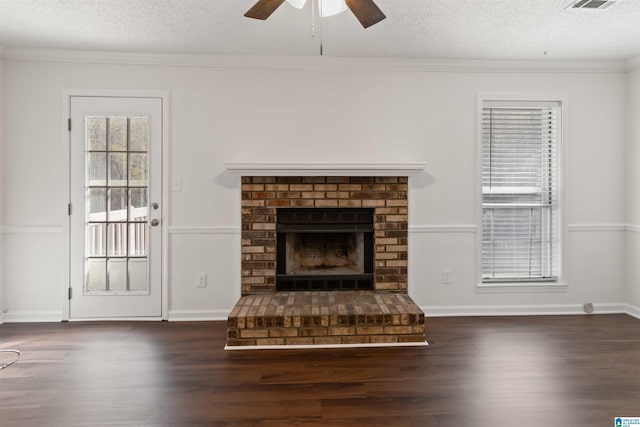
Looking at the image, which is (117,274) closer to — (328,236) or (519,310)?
(328,236)

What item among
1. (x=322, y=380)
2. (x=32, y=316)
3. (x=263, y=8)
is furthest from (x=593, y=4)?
(x=32, y=316)

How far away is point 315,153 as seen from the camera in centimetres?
371

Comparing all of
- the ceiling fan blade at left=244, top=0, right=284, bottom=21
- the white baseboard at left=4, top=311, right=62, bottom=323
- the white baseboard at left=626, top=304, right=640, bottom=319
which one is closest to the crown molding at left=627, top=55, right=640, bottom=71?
the white baseboard at left=626, top=304, right=640, bottom=319

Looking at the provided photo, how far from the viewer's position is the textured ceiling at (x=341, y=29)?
2742 millimetres

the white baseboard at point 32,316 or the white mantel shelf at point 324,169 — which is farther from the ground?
the white mantel shelf at point 324,169

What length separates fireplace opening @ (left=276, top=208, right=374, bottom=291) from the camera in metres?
3.71

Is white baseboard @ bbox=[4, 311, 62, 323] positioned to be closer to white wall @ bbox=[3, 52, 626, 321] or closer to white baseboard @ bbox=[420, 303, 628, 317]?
white wall @ bbox=[3, 52, 626, 321]

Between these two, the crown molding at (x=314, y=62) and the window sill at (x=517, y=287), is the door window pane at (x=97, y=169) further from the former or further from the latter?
the window sill at (x=517, y=287)

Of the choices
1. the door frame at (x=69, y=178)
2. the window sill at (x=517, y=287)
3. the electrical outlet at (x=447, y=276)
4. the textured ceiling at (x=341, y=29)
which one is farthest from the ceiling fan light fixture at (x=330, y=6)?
the window sill at (x=517, y=287)

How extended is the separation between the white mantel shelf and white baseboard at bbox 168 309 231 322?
4.25ft

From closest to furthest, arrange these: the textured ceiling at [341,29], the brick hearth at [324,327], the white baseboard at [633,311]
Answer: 1. the textured ceiling at [341,29]
2. the brick hearth at [324,327]
3. the white baseboard at [633,311]

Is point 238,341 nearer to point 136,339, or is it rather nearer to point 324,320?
point 324,320

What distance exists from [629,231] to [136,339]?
177 inches

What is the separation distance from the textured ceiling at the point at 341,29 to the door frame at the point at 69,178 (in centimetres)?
37
